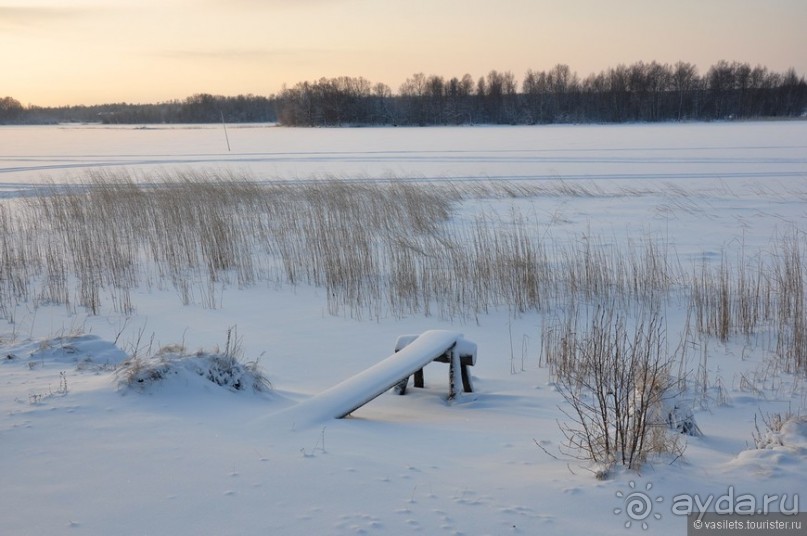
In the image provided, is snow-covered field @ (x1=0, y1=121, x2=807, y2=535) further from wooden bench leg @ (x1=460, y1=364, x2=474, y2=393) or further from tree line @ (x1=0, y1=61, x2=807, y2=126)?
tree line @ (x1=0, y1=61, x2=807, y2=126)

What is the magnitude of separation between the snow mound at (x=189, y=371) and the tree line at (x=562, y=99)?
235 ft

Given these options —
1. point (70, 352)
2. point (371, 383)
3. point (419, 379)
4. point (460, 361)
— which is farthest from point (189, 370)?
point (460, 361)

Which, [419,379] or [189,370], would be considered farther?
[419,379]

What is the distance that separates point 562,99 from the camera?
8569 cm

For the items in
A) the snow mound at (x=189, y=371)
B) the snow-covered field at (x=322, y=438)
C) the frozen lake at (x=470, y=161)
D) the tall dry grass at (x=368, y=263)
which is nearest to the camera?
the snow-covered field at (x=322, y=438)

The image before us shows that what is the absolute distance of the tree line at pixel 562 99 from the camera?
7512cm

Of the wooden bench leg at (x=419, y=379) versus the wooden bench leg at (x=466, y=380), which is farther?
the wooden bench leg at (x=419, y=379)

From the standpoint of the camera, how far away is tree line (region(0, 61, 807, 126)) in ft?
246

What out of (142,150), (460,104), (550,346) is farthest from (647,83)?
(550,346)

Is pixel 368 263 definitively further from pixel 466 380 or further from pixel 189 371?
pixel 189 371

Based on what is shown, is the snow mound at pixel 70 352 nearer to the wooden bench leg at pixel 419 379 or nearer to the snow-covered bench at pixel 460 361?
the snow-covered bench at pixel 460 361

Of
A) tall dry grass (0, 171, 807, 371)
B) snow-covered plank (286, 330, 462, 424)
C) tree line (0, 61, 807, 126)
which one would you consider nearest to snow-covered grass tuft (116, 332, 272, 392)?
snow-covered plank (286, 330, 462, 424)

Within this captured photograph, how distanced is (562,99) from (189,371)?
3464 inches

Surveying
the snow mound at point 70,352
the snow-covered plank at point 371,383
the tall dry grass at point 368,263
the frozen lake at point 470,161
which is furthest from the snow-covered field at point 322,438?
the frozen lake at point 470,161
